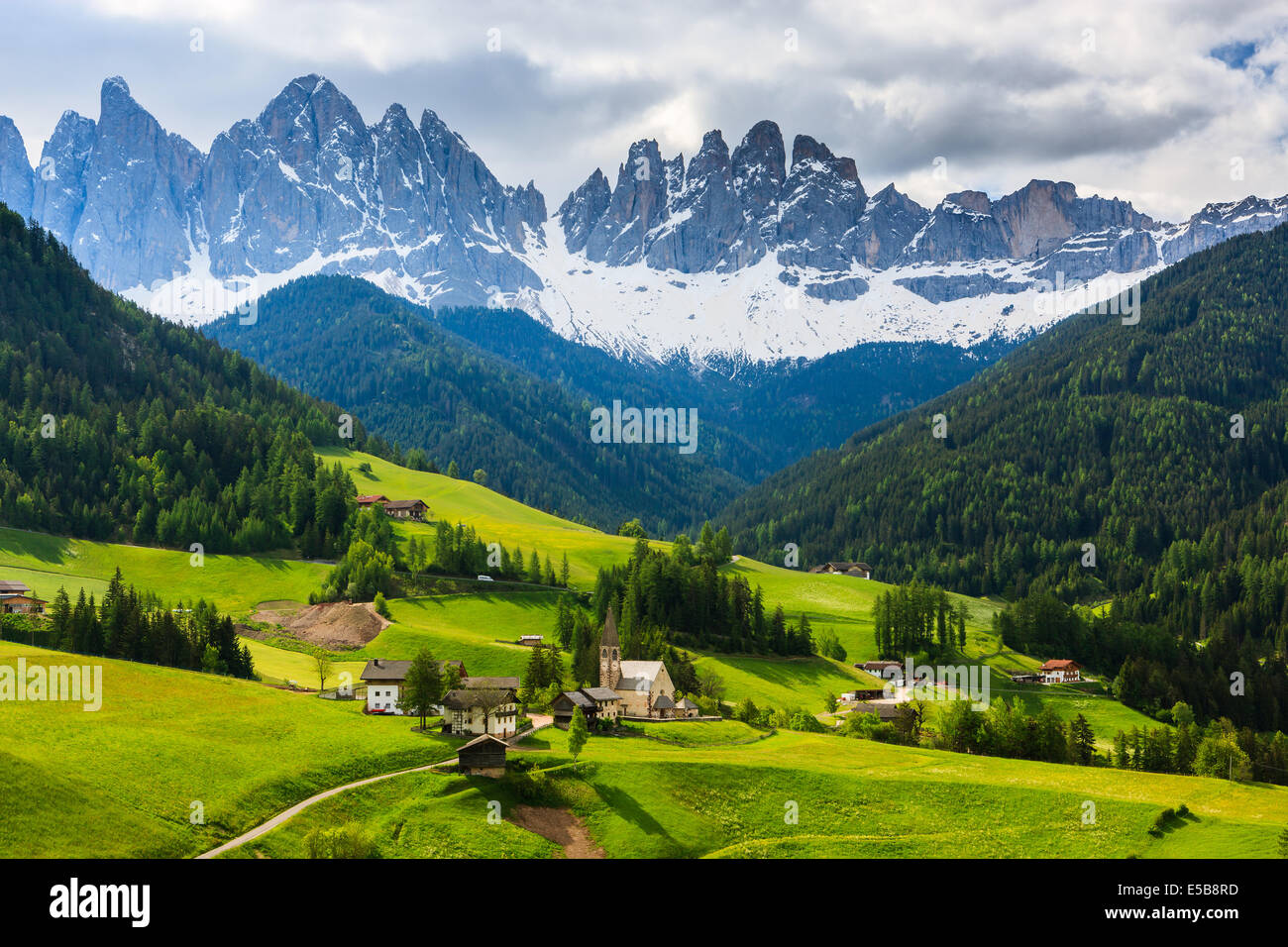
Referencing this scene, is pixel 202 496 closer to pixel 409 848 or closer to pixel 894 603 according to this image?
pixel 894 603

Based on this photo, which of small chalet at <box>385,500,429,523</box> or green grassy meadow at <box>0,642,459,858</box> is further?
small chalet at <box>385,500,429,523</box>

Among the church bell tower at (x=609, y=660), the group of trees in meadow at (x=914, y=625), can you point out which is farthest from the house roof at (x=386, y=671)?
the group of trees in meadow at (x=914, y=625)

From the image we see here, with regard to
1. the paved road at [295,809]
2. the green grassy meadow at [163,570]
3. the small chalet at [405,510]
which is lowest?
the paved road at [295,809]

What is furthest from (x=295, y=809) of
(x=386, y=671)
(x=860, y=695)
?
(x=860, y=695)

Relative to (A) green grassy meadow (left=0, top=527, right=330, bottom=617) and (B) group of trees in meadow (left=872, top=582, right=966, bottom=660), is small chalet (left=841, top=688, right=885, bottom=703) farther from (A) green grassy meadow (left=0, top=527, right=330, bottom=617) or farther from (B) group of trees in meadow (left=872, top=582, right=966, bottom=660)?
(A) green grassy meadow (left=0, top=527, right=330, bottom=617)

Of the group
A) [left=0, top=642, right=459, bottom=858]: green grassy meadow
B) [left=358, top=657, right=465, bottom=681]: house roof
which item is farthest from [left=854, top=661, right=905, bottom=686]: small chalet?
[left=0, top=642, right=459, bottom=858]: green grassy meadow

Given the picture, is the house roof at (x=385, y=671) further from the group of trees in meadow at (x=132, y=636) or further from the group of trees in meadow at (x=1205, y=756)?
the group of trees in meadow at (x=1205, y=756)
